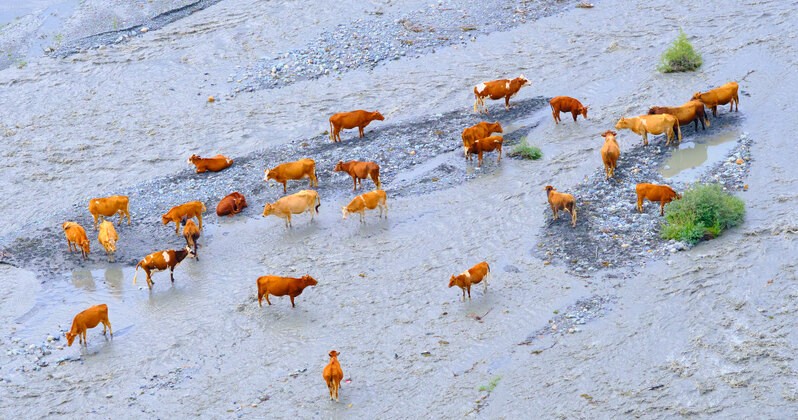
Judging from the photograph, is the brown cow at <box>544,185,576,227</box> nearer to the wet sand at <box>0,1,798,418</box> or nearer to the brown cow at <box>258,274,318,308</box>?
the wet sand at <box>0,1,798,418</box>

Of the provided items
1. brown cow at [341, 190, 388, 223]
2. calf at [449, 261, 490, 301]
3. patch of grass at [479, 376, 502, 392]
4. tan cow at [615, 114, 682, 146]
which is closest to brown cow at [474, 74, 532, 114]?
tan cow at [615, 114, 682, 146]

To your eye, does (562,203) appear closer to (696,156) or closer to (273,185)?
(696,156)

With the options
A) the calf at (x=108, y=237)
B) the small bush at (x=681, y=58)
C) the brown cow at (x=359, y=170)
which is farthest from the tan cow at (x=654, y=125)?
the calf at (x=108, y=237)

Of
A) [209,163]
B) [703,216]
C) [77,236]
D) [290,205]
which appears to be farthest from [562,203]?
[77,236]

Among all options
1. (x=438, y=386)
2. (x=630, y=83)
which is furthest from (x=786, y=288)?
(x=630, y=83)

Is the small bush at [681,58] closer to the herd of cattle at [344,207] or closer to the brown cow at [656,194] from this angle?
the herd of cattle at [344,207]

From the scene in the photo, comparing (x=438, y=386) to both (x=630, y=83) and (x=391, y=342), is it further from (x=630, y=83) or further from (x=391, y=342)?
(x=630, y=83)
